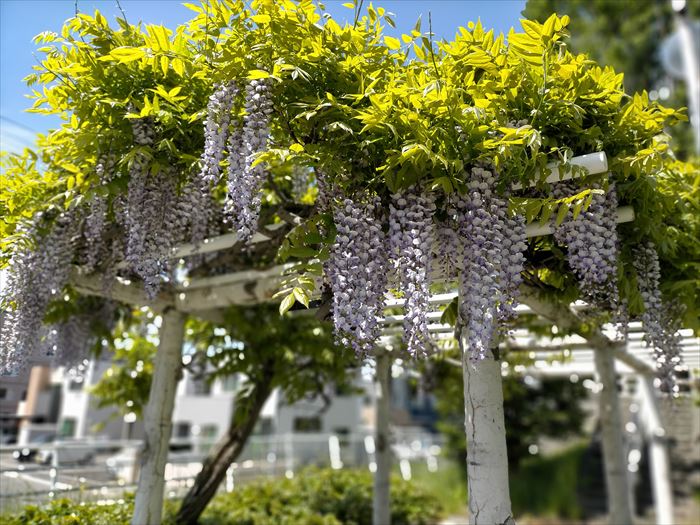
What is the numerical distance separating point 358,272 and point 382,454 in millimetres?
4066

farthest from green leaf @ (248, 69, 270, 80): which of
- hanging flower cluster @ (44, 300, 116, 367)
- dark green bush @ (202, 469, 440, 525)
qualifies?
dark green bush @ (202, 469, 440, 525)

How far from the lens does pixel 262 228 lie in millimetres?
3459

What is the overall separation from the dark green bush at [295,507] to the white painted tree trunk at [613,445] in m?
2.98

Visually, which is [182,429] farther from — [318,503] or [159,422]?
[159,422]

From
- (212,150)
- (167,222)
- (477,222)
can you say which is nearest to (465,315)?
(477,222)

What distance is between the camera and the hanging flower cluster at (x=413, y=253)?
99.1 inches

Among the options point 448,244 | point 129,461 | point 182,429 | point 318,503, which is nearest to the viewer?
point 448,244

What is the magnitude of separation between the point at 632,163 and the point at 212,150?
1802mm

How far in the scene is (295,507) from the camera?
7.33 m

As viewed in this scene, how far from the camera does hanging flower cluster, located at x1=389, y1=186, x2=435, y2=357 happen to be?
2518 millimetres

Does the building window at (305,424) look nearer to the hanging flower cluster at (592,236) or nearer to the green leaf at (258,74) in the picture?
the hanging flower cluster at (592,236)

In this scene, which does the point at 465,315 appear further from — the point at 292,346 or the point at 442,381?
the point at 442,381

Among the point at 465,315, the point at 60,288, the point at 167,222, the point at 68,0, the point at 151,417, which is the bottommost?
the point at 151,417

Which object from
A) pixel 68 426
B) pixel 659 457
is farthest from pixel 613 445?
pixel 68 426
